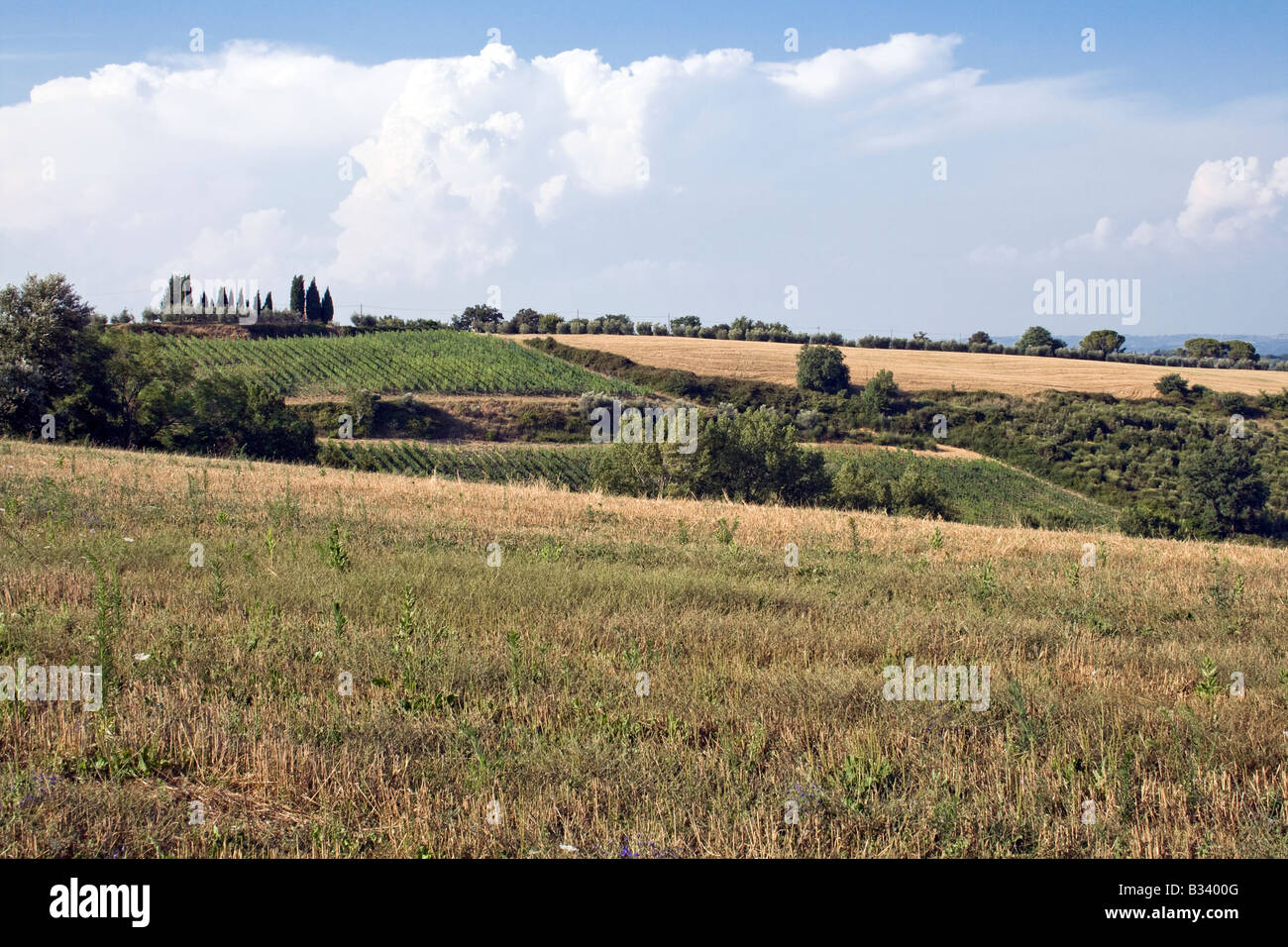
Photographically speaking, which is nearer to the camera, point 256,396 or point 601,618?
point 601,618

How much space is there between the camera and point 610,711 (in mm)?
5695

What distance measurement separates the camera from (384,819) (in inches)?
169

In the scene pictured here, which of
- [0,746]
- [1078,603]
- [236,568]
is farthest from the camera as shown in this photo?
[1078,603]

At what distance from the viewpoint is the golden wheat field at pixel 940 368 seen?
8675 cm

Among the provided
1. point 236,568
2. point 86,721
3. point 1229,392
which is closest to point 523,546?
point 236,568

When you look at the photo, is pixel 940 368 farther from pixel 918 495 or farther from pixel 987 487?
pixel 918 495

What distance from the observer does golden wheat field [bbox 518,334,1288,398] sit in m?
86.8

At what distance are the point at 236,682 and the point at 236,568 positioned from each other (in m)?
3.60

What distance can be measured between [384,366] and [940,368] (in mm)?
60821

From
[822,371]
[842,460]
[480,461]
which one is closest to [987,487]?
[842,460]

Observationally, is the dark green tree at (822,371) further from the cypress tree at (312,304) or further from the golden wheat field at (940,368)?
the cypress tree at (312,304)

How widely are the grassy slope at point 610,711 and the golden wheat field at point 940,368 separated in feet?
272
